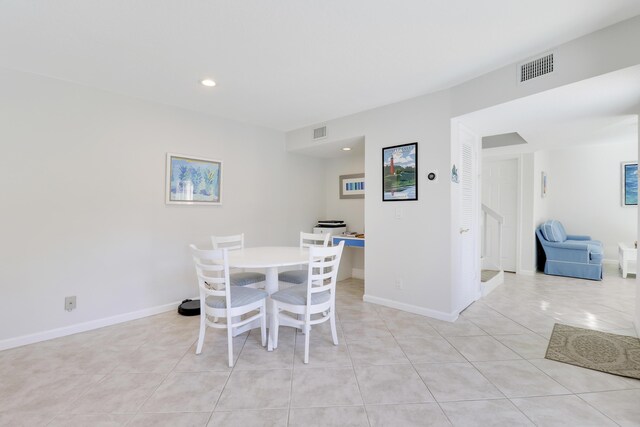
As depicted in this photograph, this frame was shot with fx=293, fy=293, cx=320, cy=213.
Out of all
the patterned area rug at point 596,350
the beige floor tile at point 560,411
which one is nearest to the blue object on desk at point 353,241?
the patterned area rug at point 596,350

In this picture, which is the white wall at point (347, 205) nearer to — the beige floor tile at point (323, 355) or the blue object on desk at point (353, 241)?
the blue object on desk at point (353, 241)

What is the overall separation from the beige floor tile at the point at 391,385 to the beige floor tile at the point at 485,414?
0.15m

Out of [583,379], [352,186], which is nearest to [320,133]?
[352,186]

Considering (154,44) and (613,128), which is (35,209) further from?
(613,128)

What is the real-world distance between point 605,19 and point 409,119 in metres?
1.63

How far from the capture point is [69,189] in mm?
2793

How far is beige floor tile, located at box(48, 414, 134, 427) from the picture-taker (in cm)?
158

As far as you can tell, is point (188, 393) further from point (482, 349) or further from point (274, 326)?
point (482, 349)

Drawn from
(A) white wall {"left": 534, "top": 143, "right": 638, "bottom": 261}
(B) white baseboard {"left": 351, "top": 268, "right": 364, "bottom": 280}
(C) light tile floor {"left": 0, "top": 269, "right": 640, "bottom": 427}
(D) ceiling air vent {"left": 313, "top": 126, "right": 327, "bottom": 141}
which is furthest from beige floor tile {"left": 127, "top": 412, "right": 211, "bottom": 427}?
(A) white wall {"left": 534, "top": 143, "right": 638, "bottom": 261}

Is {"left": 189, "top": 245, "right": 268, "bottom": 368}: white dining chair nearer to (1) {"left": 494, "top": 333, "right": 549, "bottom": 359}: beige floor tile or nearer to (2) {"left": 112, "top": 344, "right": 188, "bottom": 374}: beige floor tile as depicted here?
(2) {"left": 112, "top": 344, "right": 188, "bottom": 374}: beige floor tile

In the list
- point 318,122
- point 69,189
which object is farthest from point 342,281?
point 69,189

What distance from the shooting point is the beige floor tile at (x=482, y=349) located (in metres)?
2.29

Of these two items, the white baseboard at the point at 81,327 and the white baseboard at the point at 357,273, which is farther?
the white baseboard at the point at 357,273

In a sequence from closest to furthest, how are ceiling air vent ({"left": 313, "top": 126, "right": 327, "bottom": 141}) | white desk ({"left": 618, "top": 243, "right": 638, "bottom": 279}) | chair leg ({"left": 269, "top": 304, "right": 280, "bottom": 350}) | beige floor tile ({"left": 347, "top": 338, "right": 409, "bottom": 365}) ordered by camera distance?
1. beige floor tile ({"left": 347, "top": 338, "right": 409, "bottom": 365})
2. chair leg ({"left": 269, "top": 304, "right": 280, "bottom": 350})
3. ceiling air vent ({"left": 313, "top": 126, "right": 327, "bottom": 141})
4. white desk ({"left": 618, "top": 243, "right": 638, "bottom": 279})
